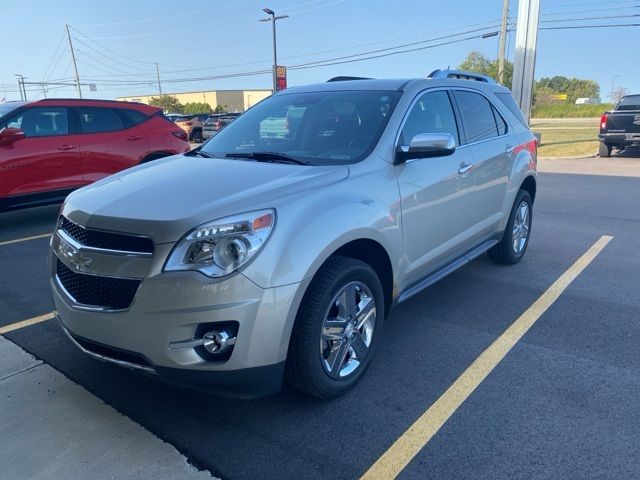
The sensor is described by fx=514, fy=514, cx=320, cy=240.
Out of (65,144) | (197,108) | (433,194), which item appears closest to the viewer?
(433,194)

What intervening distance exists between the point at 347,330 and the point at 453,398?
0.73 m

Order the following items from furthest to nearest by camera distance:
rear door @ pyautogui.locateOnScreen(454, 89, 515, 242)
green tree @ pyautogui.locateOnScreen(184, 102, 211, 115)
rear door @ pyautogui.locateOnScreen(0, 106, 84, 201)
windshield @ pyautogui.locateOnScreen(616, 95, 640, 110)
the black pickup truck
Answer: green tree @ pyautogui.locateOnScreen(184, 102, 211, 115), windshield @ pyautogui.locateOnScreen(616, 95, 640, 110), the black pickup truck, rear door @ pyautogui.locateOnScreen(0, 106, 84, 201), rear door @ pyautogui.locateOnScreen(454, 89, 515, 242)

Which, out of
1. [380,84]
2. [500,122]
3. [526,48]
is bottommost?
[500,122]

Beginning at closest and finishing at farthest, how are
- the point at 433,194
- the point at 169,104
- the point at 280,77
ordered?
the point at 433,194 → the point at 280,77 → the point at 169,104

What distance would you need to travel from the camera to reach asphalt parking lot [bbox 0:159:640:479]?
2484mm

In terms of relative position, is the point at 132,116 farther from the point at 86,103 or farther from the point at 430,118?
the point at 430,118

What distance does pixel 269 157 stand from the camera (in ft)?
11.2

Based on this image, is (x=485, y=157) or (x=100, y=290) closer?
(x=100, y=290)

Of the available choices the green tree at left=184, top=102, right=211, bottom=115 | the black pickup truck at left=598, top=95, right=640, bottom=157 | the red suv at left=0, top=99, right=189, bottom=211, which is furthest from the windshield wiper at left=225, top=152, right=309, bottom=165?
the green tree at left=184, top=102, right=211, bottom=115

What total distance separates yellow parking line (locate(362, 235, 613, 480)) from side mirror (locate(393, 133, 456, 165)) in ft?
4.64

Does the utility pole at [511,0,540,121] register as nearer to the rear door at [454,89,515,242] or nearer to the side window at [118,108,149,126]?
the side window at [118,108,149,126]

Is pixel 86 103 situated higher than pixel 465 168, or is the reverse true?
pixel 86 103

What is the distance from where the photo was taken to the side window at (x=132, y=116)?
849cm

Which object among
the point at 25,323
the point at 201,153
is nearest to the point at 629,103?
the point at 201,153
